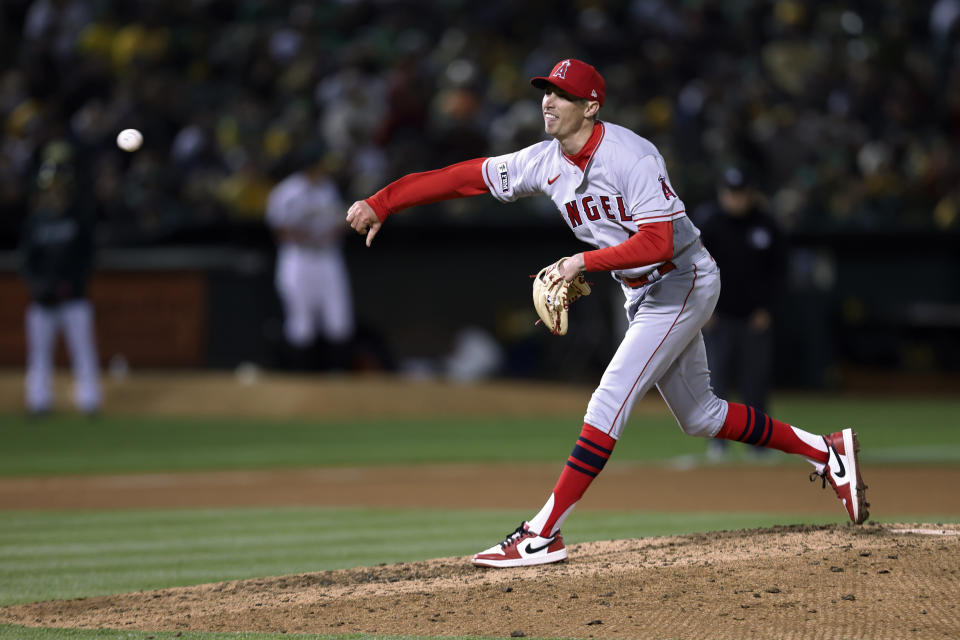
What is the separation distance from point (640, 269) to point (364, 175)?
11389 mm

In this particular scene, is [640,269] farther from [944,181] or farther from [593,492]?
[944,181]

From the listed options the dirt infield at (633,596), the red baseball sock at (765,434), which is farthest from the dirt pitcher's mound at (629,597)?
the red baseball sock at (765,434)

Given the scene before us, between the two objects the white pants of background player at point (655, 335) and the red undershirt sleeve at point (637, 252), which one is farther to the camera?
the white pants of background player at point (655, 335)

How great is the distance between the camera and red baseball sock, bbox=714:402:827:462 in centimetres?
558

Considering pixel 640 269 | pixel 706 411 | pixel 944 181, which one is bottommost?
pixel 706 411

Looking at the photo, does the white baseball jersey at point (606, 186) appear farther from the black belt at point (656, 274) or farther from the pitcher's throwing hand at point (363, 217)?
the pitcher's throwing hand at point (363, 217)

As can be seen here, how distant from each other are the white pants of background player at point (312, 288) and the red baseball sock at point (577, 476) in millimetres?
10304

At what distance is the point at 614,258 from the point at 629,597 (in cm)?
125

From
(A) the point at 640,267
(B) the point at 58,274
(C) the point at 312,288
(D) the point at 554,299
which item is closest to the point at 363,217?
(D) the point at 554,299

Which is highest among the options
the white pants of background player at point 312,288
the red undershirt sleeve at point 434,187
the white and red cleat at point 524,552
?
the white pants of background player at point 312,288

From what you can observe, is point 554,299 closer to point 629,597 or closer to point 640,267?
point 640,267

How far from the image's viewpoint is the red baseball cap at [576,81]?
502 centimetres

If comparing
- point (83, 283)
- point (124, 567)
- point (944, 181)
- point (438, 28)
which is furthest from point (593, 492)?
point (438, 28)

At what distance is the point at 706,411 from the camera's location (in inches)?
216
